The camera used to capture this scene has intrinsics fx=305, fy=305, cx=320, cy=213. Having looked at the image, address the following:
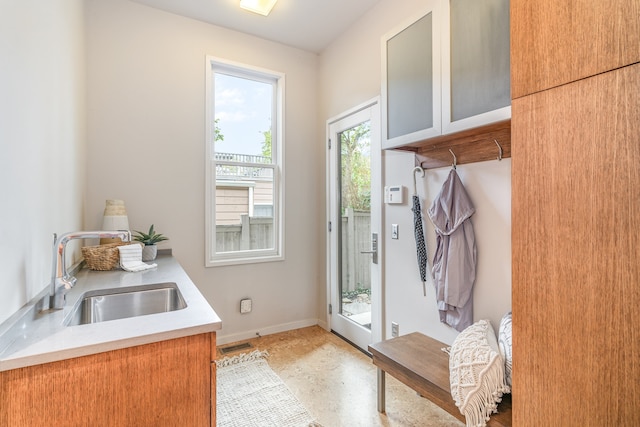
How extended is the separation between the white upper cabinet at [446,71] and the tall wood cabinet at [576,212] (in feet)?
1.71

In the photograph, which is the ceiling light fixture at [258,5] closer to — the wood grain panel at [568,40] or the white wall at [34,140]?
the white wall at [34,140]

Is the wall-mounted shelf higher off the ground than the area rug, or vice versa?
the wall-mounted shelf

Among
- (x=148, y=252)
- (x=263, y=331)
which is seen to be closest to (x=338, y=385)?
(x=263, y=331)

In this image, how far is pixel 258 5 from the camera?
7.95 feet

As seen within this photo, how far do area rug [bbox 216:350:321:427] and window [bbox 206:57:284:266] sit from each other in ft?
3.11

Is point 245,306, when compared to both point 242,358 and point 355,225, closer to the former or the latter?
point 242,358

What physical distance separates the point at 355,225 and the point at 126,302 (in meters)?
1.86

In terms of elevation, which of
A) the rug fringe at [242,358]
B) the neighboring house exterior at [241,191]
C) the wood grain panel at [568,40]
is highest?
the wood grain panel at [568,40]

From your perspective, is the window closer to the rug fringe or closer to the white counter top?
the rug fringe

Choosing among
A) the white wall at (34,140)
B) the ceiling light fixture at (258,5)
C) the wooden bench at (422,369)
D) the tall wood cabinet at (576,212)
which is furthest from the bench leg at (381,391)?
the ceiling light fixture at (258,5)

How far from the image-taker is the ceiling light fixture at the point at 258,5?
2391 mm

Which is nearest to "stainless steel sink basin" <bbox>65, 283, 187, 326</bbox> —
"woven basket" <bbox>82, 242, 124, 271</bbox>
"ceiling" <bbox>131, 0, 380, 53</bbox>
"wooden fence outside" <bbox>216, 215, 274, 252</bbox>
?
"woven basket" <bbox>82, 242, 124, 271</bbox>

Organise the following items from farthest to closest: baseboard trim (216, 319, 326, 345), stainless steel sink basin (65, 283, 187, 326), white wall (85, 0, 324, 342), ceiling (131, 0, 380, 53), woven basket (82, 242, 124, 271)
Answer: baseboard trim (216, 319, 326, 345) < ceiling (131, 0, 380, 53) < white wall (85, 0, 324, 342) < woven basket (82, 242, 124, 271) < stainless steel sink basin (65, 283, 187, 326)

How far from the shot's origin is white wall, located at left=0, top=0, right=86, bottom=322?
102cm
